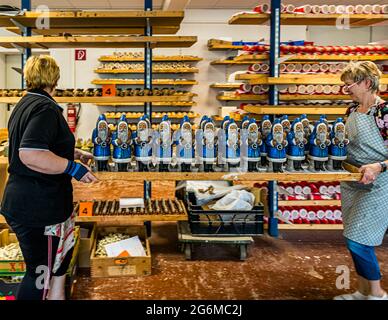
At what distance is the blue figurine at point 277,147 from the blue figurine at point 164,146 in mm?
704

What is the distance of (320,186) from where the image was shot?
4695mm

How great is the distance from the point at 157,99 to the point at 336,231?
7.73 feet

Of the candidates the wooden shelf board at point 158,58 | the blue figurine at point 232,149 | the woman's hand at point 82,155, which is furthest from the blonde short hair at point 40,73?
the wooden shelf board at point 158,58

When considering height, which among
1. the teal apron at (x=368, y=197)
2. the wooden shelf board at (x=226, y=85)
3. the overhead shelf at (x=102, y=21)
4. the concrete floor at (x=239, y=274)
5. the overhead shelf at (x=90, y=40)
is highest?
the overhead shelf at (x=102, y=21)

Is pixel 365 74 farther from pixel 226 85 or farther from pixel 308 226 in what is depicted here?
pixel 226 85

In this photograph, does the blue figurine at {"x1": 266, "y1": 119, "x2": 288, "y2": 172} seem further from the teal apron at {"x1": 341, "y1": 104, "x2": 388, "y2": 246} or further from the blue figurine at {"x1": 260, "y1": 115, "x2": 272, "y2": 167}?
the teal apron at {"x1": 341, "y1": 104, "x2": 388, "y2": 246}

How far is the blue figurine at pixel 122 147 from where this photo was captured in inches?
121

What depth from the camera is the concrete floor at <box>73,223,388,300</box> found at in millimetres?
3123

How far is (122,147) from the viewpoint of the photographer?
3074mm

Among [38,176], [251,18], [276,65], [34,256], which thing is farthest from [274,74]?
[34,256]

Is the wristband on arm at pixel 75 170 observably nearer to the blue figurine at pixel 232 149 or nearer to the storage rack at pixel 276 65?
the blue figurine at pixel 232 149

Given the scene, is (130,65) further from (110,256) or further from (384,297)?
(384,297)

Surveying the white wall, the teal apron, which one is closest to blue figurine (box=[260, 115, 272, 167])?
the teal apron

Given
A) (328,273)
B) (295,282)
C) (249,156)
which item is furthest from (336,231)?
(249,156)
